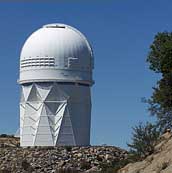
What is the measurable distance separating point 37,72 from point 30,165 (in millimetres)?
10602

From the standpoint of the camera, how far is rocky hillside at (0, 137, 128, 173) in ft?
193

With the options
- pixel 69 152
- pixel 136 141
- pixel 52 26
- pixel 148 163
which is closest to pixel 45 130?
pixel 69 152

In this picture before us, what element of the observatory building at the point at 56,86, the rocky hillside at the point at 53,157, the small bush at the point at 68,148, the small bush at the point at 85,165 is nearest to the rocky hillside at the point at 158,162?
the small bush at the point at 85,165

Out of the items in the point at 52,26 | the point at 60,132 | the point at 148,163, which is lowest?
the point at 148,163

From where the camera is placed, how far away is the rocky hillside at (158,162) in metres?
25.4

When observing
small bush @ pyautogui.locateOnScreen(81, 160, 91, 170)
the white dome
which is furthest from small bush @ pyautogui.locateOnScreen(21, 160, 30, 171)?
the white dome

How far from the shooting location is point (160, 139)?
31734 mm

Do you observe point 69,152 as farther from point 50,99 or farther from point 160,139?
point 160,139

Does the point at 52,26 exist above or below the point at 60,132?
above

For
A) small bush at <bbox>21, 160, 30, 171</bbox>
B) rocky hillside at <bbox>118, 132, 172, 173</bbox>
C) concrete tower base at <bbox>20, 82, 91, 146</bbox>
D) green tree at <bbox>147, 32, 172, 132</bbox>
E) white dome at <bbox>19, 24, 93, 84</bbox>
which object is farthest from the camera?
A: concrete tower base at <bbox>20, 82, 91, 146</bbox>

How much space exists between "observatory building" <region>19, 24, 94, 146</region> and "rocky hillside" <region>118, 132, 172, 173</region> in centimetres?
3453

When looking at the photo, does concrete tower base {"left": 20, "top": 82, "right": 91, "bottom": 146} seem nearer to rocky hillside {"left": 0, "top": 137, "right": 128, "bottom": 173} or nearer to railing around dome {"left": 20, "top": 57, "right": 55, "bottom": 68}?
railing around dome {"left": 20, "top": 57, "right": 55, "bottom": 68}

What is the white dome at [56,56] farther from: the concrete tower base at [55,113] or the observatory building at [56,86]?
the concrete tower base at [55,113]

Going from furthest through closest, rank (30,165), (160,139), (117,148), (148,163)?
1. (117,148)
2. (30,165)
3. (160,139)
4. (148,163)
